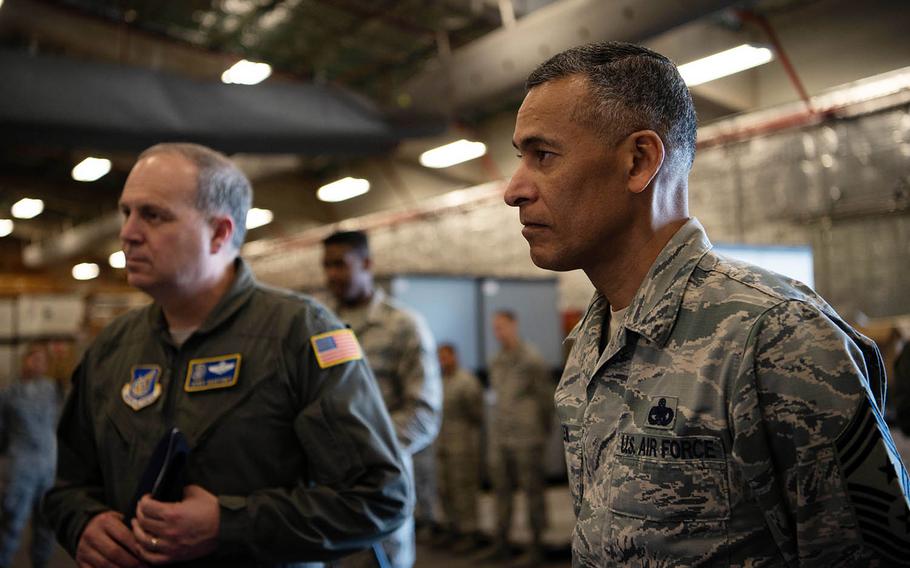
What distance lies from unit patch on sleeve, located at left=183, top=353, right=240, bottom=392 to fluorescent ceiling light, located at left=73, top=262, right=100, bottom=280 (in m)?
17.5

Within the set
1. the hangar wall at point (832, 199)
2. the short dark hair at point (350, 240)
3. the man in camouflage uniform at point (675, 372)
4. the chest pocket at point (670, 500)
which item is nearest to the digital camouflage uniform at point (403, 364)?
the short dark hair at point (350, 240)

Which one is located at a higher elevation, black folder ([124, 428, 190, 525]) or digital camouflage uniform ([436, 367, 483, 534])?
black folder ([124, 428, 190, 525])

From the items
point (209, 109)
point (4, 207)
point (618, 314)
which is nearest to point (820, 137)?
point (209, 109)

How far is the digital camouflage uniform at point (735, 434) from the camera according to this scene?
82 cm

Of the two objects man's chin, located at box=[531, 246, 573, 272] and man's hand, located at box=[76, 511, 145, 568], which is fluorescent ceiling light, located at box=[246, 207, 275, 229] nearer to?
man's hand, located at box=[76, 511, 145, 568]

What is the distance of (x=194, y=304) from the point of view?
5.39 feet

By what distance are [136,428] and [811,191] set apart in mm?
5873

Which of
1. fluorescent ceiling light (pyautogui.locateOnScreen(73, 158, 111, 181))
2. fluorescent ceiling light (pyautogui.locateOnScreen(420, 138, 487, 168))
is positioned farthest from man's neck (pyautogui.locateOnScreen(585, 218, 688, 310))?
fluorescent ceiling light (pyautogui.locateOnScreen(73, 158, 111, 181))

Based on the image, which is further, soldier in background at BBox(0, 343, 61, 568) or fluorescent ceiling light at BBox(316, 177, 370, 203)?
fluorescent ceiling light at BBox(316, 177, 370, 203)

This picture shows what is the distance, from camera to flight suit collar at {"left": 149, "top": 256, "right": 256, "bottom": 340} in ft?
5.24

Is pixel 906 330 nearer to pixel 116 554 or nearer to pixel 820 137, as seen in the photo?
pixel 820 137

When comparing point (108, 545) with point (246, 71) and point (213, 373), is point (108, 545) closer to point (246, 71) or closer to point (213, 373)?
point (213, 373)

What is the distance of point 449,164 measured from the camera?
920cm

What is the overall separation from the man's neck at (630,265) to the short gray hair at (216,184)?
2.98 feet
